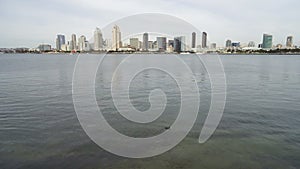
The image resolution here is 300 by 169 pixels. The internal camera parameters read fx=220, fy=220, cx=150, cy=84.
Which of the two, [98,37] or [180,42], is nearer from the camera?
[98,37]

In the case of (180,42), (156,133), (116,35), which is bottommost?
(156,133)

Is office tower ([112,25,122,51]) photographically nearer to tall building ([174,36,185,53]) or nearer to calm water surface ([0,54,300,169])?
tall building ([174,36,185,53])

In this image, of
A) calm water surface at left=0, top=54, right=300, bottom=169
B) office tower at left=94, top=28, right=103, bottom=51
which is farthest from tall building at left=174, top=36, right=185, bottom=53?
office tower at left=94, top=28, right=103, bottom=51

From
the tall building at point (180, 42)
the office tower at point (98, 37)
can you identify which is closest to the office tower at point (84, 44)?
the office tower at point (98, 37)

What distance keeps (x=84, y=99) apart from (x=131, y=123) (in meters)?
6.91

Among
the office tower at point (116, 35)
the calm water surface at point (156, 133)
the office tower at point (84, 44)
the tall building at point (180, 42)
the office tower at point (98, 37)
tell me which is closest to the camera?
the calm water surface at point (156, 133)

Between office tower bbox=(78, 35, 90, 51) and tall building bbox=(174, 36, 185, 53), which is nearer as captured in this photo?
tall building bbox=(174, 36, 185, 53)

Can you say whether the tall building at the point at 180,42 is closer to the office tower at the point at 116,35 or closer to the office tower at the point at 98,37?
the office tower at the point at 116,35

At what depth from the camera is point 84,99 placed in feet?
58.3

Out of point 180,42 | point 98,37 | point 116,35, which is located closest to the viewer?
point 116,35

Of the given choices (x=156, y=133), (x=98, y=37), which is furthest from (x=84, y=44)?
(x=156, y=133)

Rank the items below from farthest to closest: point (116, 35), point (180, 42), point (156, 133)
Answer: point (180, 42) → point (116, 35) → point (156, 133)

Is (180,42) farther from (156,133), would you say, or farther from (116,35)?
(156,133)

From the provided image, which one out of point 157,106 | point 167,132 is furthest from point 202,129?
point 157,106
